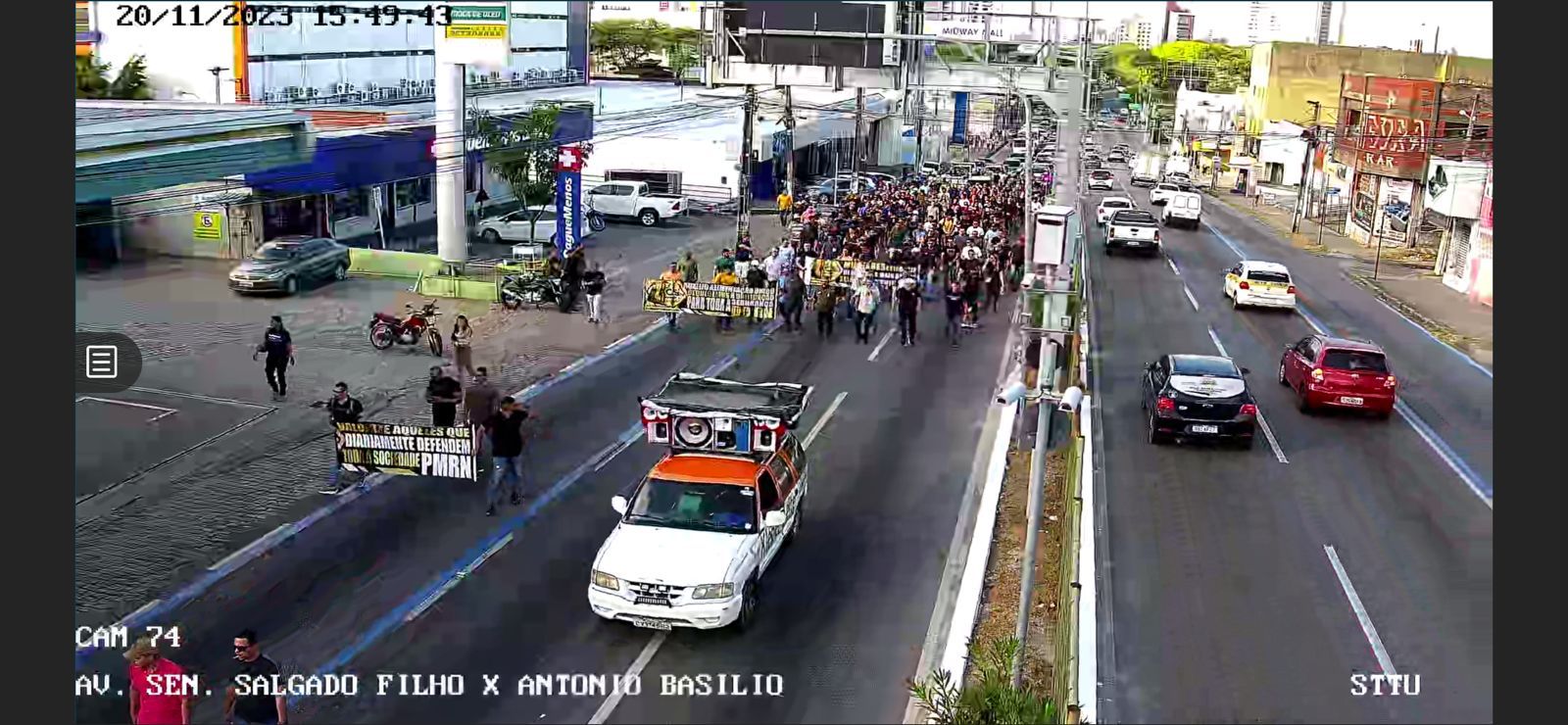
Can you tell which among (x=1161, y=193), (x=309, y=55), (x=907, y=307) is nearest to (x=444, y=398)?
(x=907, y=307)

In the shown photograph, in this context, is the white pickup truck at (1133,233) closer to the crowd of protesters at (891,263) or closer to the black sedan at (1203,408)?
the crowd of protesters at (891,263)

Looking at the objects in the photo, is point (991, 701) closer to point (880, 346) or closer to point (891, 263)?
point (880, 346)

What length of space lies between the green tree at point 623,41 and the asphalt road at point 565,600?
5487 centimetres

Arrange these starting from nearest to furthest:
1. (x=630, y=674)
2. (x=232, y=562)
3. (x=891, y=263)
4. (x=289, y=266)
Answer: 1. (x=630, y=674)
2. (x=232, y=562)
3. (x=891, y=263)
4. (x=289, y=266)

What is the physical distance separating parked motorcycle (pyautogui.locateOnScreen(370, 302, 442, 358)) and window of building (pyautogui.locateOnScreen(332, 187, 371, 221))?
1420cm

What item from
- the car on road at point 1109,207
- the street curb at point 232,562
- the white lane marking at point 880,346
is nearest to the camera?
the street curb at point 232,562

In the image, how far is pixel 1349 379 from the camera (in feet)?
78.6

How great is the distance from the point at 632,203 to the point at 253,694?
4122cm

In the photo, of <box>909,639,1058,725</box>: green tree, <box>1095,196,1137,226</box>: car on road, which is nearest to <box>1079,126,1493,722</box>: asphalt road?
<box>909,639,1058,725</box>: green tree

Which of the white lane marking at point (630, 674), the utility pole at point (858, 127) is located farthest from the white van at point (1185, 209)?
the white lane marking at point (630, 674)

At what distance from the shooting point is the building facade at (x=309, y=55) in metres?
44.2

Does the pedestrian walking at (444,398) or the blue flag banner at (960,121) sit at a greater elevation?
the blue flag banner at (960,121)

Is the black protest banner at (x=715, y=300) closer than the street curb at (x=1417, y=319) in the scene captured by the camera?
Yes

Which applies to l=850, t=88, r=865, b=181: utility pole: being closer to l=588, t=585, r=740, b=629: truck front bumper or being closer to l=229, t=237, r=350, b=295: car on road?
l=229, t=237, r=350, b=295: car on road
